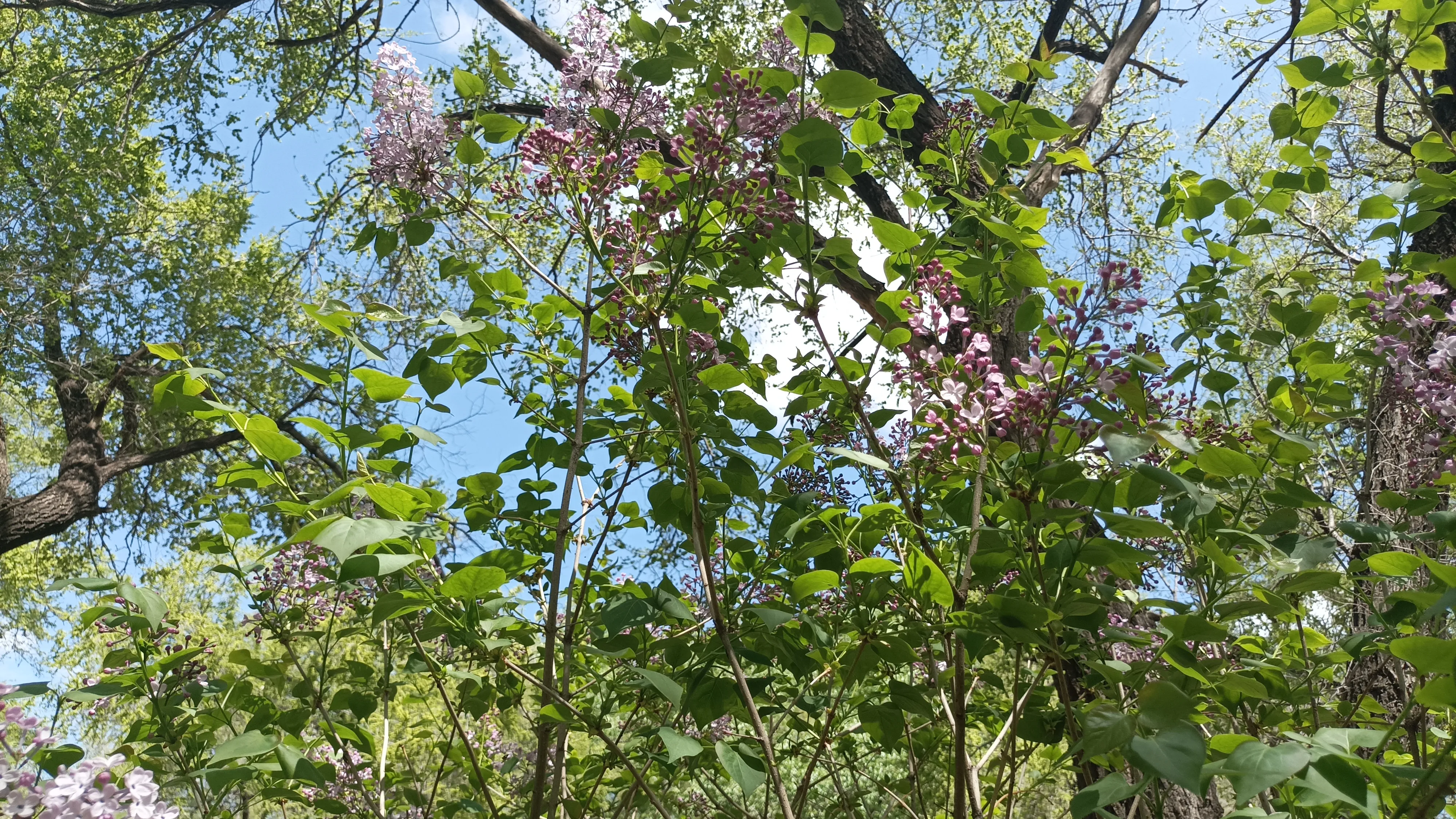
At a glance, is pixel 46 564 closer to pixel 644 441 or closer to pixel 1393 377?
pixel 644 441

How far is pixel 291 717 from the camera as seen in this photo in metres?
1.45

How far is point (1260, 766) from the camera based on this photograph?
0.77 meters

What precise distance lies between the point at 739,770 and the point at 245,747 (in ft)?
1.85

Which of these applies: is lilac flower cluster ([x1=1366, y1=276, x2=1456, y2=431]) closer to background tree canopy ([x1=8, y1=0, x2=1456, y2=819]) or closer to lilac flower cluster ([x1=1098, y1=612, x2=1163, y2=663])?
background tree canopy ([x1=8, y1=0, x2=1456, y2=819])

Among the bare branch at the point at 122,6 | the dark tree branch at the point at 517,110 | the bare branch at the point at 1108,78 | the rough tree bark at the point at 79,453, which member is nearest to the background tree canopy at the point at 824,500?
the bare branch at the point at 1108,78

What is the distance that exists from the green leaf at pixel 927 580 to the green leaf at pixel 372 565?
1.90 ft

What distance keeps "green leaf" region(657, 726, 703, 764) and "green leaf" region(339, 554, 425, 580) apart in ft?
1.05

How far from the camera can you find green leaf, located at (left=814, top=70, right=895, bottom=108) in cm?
112

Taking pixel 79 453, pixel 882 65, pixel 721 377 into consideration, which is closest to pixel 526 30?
pixel 882 65

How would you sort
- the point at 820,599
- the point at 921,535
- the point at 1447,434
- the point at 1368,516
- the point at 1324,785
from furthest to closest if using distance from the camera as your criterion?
the point at 1368,516 → the point at 1447,434 → the point at 820,599 → the point at 921,535 → the point at 1324,785

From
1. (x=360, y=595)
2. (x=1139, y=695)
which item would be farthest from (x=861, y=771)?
(x=1139, y=695)

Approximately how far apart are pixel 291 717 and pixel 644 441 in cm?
68

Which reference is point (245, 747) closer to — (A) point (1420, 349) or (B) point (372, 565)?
(B) point (372, 565)

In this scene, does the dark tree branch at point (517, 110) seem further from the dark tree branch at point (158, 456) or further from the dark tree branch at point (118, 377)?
the dark tree branch at point (118, 377)
